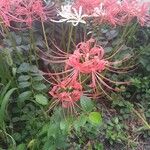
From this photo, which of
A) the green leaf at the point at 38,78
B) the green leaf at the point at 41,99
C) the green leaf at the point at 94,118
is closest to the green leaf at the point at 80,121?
the green leaf at the point at 94,118

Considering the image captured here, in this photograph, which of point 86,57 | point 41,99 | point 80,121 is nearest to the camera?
point 86,57

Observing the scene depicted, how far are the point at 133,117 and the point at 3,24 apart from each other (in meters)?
0.86

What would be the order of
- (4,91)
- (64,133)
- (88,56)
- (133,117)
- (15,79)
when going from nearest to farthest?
(88,56) < (64,133) < (4,91) < (15,79) < (133,117)

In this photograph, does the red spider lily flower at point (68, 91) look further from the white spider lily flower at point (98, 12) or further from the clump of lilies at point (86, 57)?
the white spider lily flower at point (98, 12)

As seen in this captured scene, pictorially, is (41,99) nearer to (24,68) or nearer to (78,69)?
(24,68)

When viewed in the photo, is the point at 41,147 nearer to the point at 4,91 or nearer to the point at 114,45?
the point at 4,91

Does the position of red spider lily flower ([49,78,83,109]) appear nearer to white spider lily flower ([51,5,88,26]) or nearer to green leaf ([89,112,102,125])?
green leaf ([89,112,102,125])

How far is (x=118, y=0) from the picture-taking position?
8.18 ft

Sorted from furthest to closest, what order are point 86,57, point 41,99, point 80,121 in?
point 41,99
point 80,121
point 86,57

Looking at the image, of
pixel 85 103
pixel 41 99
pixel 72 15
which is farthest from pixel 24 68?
pixel 85 103

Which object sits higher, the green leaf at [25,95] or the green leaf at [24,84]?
the green leaf at [24,84]

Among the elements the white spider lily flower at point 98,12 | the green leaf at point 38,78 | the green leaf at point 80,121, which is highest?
the white spider lily flower at point 98,12

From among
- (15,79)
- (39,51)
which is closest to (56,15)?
(39,51)

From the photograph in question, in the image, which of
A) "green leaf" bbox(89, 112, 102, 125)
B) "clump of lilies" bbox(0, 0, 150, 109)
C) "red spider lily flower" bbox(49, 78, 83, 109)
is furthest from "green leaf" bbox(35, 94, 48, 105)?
"green leaf" bbox(89, 112, 102, 125)
